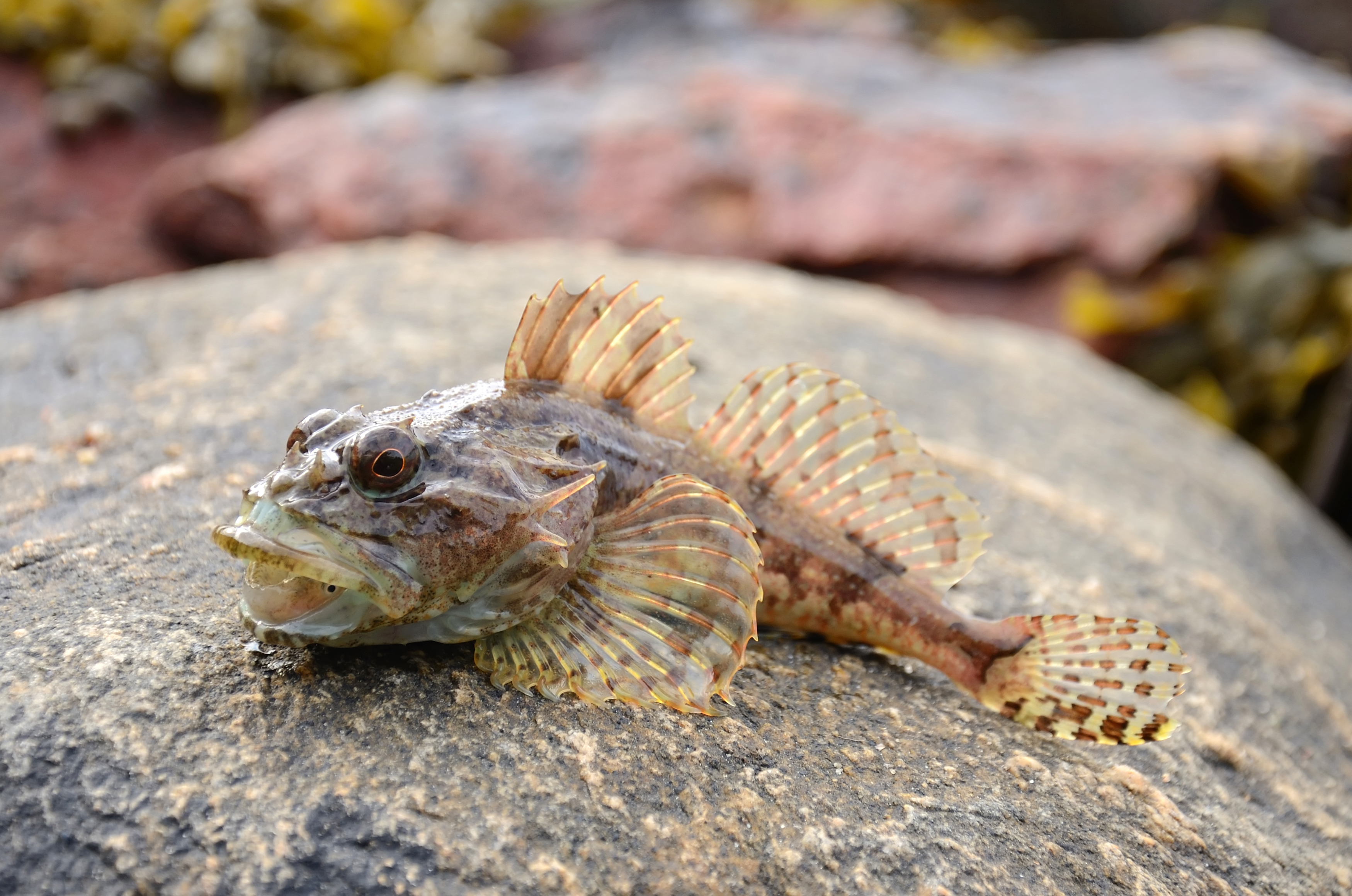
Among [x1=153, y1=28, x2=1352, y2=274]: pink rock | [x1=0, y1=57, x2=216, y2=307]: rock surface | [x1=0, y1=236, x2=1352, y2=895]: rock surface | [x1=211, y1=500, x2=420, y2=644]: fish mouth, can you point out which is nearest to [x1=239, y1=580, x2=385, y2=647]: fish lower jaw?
[x1=211, y1=500, x2=420, y2=644]: fish mouth

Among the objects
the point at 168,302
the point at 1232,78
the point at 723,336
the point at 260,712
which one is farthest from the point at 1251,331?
the point at 260,712

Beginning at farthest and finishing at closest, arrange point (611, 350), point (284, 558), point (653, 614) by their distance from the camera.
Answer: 1. point (611, 350)
2. point (653, 614)
3. point (284, 558)

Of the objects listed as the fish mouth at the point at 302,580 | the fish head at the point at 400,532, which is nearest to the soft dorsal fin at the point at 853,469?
the fish head at the point at 400,532

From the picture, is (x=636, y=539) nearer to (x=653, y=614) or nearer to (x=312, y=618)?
(x=653, y=614)

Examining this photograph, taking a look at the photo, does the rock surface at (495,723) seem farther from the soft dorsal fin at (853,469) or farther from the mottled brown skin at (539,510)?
the soft dorsal fin at (853,469)

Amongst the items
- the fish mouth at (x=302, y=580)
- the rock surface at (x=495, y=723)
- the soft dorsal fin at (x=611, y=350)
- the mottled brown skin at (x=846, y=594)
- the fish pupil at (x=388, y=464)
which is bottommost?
the rock surface at (x=495, y=723)

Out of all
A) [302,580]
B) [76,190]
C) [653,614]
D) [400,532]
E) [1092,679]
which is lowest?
[76,190]

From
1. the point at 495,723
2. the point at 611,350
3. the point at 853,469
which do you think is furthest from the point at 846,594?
the point at 495,723
